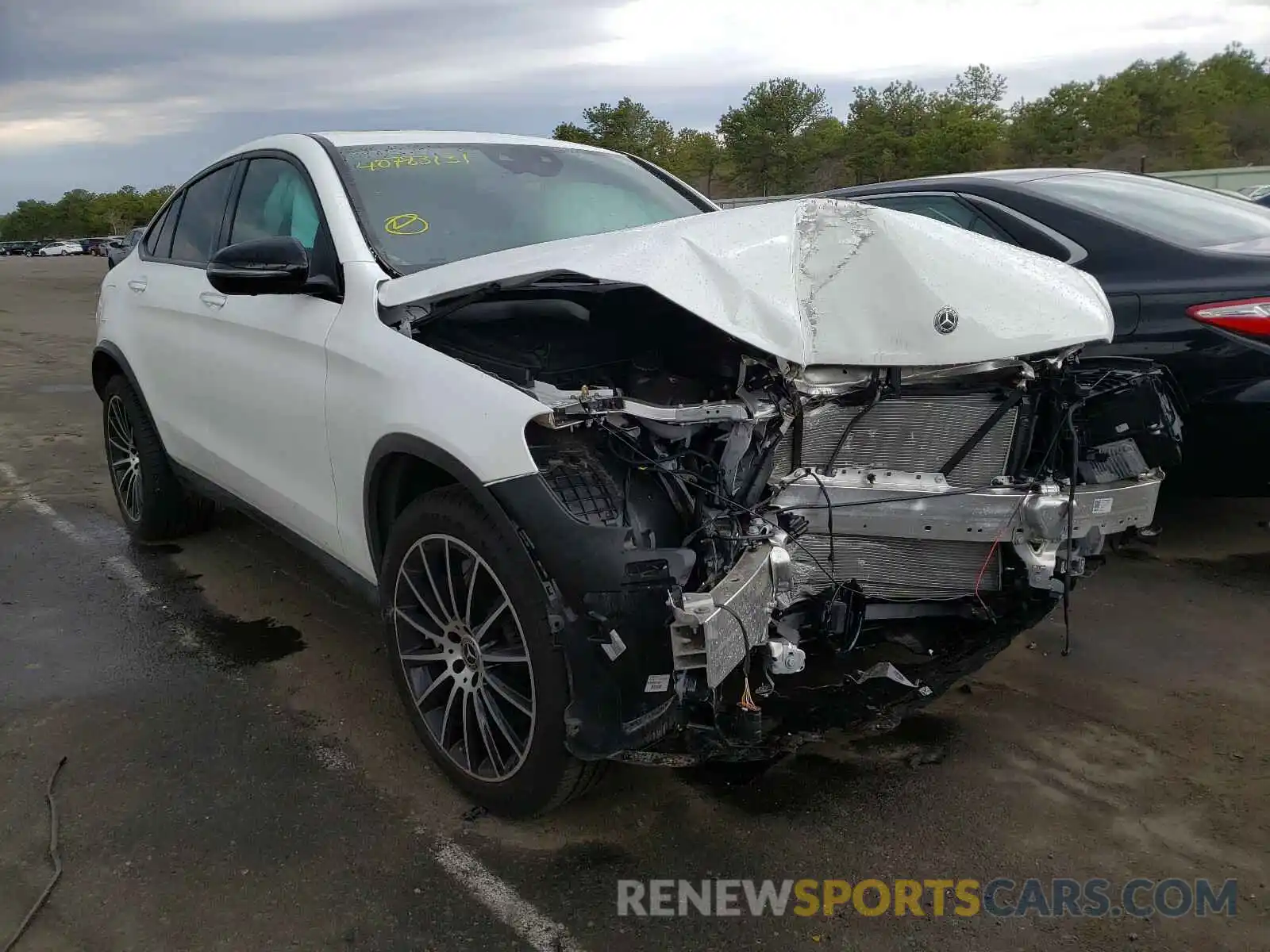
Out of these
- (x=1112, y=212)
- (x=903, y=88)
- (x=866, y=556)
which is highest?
(x=903, y=88)

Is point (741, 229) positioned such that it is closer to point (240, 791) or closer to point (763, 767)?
point (763, 767)

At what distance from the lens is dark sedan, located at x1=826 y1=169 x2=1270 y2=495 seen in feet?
12.6

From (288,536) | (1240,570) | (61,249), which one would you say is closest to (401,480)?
(288,536)

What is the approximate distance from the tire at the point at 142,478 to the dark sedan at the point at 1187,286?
4.22 meters

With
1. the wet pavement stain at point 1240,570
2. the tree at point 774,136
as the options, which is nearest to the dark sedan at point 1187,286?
the wet pavement stain at point 1240,570

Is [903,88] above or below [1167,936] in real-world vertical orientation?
above

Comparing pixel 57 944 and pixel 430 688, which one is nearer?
pixel 57 944

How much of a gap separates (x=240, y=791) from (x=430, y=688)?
26.7 inches

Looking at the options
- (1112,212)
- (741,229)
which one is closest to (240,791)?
(741,229)

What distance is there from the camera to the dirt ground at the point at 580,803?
2.40 metres

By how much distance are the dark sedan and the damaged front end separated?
1.21 metres

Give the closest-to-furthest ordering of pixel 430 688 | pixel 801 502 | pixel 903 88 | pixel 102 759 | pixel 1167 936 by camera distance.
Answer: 1. pixel 1167 936
2. pixel 801 502
3. pixel 430 688
4. pixel 102 759
5. pixel 903 88

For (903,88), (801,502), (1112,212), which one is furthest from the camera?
(903,88)

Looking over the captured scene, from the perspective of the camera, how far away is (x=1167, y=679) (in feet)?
11.7
